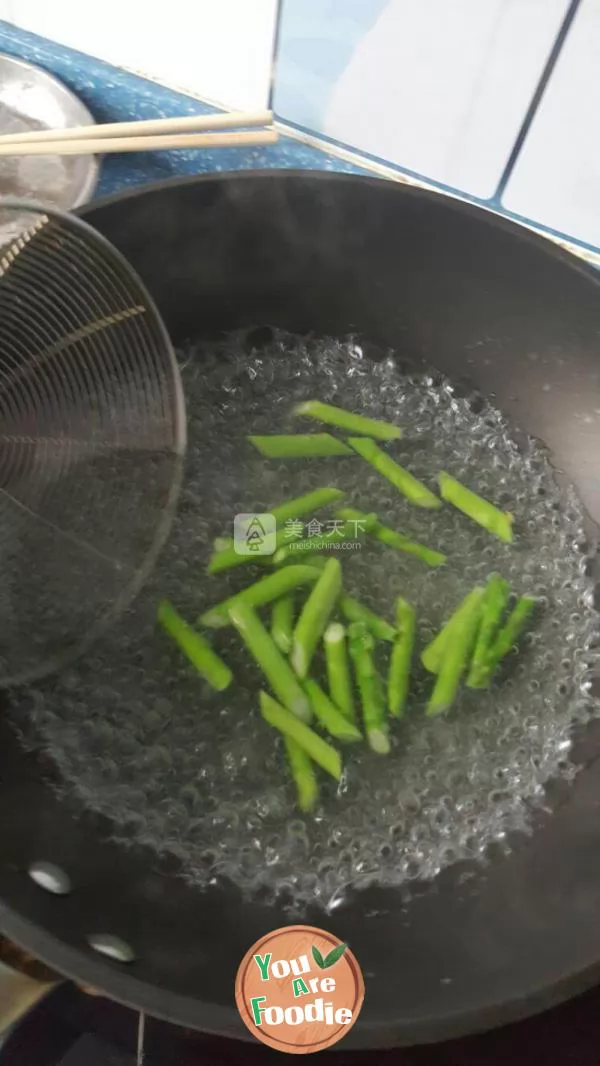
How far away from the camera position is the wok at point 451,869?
52cm

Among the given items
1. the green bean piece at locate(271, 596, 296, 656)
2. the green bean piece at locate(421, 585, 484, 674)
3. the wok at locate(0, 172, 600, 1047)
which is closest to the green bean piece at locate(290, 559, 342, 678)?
the green bean piece at locate(271, 596, 296, 656)

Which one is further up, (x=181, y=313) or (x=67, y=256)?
(x=67, y=256)

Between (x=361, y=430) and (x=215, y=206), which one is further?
(x=361, y=430)

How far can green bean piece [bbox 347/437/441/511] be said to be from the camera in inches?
35.4

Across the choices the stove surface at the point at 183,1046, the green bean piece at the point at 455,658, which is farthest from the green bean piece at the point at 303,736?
the stove surface at the point at 183,1046

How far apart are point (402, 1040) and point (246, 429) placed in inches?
25.7

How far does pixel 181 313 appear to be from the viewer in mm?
923

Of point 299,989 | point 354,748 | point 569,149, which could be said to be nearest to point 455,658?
point 354,748

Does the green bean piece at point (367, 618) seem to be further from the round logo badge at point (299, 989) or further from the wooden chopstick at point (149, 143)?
the wooden chopstick at point (149, 143)

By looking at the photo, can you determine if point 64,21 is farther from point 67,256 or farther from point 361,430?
point 361,430

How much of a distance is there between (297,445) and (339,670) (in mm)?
283

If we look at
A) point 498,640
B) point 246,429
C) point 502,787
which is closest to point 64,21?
point 246,429

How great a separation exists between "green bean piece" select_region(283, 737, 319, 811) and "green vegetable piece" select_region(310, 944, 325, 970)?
15cm

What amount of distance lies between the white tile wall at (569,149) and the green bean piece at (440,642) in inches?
15.8
